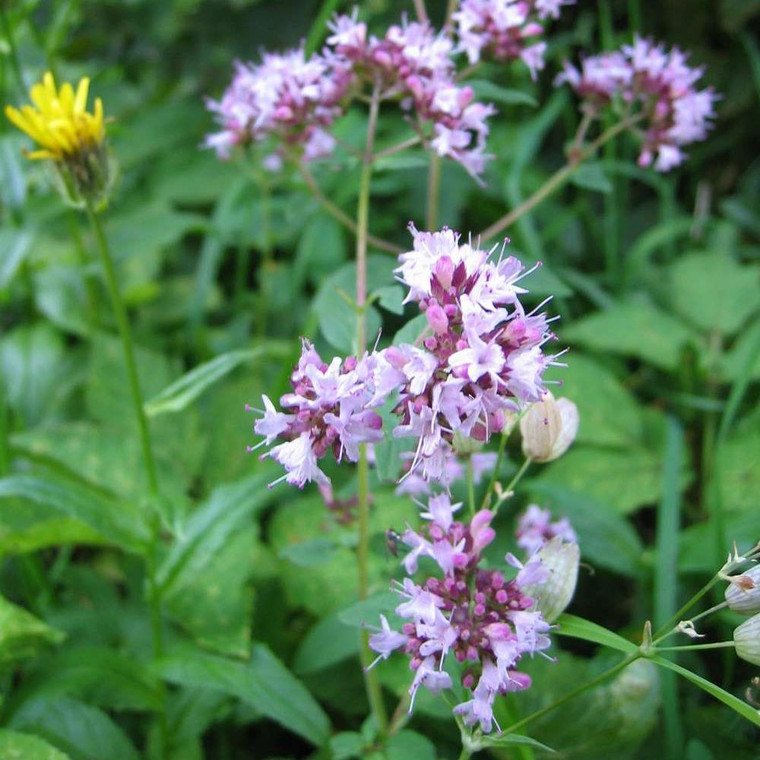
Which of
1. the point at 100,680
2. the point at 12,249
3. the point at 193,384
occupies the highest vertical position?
the point at 12,249

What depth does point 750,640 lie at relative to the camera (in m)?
0.86

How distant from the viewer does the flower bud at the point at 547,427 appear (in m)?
0.99

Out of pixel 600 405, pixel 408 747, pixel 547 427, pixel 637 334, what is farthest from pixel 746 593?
pixel 637 334

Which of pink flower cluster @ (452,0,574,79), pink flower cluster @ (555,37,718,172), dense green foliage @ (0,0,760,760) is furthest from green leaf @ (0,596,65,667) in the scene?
pink flower cluster @ (555,37,718,172)

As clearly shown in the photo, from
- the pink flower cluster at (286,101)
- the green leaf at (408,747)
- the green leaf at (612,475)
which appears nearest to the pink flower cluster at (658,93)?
the pink flower cluster at (286,101)

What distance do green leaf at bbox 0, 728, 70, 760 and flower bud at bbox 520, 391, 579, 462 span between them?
2.44ft

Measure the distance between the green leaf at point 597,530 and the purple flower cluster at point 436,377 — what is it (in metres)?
0.78

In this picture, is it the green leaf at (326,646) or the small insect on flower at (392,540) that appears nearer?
the small insect on flower at (392,540)

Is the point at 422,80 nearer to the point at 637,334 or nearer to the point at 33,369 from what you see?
the point at 637,334

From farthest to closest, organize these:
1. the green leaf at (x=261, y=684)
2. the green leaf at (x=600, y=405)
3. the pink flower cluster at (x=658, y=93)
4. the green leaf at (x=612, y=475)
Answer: the green leaf at (x=600, y=405) → the green leaf at (x=612, y=475) → the pink flower cluster at (x=658, y=93) → the green leaf at (x=261, y=684)

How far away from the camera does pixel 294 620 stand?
5.53ft

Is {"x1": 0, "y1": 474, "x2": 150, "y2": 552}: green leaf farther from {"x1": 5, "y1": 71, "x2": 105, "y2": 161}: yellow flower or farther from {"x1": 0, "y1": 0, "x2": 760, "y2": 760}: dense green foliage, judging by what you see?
{"x1": 5, "y1": 71, "x2": 105, "y2": 161}: yellow flower

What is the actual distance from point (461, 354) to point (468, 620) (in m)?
0.31

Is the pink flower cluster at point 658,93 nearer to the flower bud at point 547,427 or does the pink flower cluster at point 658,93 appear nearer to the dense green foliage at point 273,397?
the dense green foliage at point 273,397
